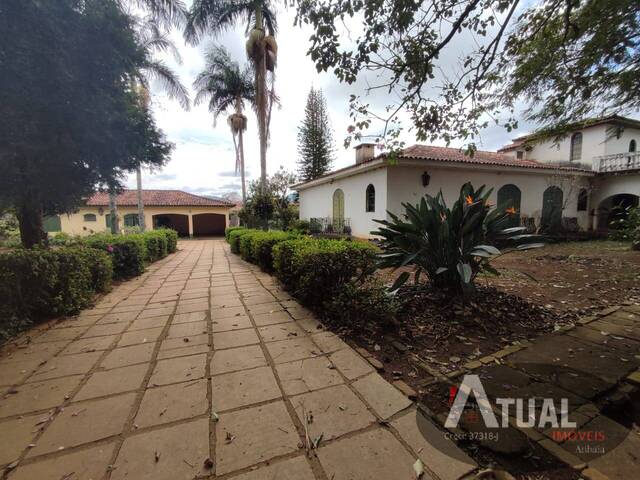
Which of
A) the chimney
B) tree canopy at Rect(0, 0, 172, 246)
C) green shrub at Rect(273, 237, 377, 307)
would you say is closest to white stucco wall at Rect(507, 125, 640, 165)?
the chimney

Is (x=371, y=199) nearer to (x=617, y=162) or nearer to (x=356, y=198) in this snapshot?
(x=356, y=198)

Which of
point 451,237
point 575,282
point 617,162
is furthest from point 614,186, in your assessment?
point 451,237

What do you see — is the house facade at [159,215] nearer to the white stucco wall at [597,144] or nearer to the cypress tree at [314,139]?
the cypress tree at [314,139]

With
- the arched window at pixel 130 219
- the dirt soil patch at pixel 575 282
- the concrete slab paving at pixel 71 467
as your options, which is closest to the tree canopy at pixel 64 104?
the concrete slab paving at pixel 71 467

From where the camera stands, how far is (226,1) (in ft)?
28.1

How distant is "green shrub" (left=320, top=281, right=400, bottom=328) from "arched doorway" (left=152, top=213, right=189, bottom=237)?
76.2 ft

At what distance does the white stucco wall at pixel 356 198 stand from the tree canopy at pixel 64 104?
6.08m

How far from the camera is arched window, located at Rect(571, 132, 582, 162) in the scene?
14.6m

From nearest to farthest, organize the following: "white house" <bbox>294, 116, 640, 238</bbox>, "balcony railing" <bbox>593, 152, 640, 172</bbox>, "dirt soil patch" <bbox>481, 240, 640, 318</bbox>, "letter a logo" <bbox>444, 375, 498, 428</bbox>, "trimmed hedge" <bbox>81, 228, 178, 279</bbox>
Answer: "letter a logo" <bbox>444, 375, 498, 428</bbox> < "dirt soil patch" <bbox>481, 240, 640, 318</bbox> < "trimmed hedge" <bbox>81, 228, 178, 279</bbox> < "white house" <bbox>294, 116, 640, 238</bbox> < "balcony railing" <bbox>593, 152, 640, 172</bbox>

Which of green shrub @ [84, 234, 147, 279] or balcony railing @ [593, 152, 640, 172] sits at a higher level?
balcony railing @ [593, 152, 640, 172]

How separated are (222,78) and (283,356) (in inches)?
626

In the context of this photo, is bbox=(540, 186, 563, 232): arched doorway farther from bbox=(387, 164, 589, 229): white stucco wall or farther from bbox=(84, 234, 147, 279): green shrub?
bbox=(84, 234, 147, 279): green shrub

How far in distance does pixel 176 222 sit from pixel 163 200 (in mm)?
2107

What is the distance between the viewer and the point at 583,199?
1373 cm
